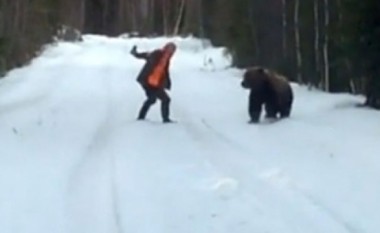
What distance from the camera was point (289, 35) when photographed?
32875 mm

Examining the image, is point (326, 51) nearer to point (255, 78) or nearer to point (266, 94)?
point (266, 94)

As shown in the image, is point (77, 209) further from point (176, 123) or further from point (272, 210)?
point (176, 123)

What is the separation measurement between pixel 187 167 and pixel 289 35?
20198 millimetres

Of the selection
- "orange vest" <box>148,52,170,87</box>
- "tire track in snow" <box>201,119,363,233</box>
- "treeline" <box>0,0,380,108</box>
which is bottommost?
"treeline" <box>0,0,380,108</box>

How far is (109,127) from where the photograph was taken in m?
18.6

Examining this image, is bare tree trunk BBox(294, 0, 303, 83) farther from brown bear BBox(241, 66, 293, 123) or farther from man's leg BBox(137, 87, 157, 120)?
man's leg BBox(137, 87, 157, 120)

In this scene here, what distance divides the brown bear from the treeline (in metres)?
2.73

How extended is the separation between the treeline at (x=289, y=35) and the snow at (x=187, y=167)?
1073mm

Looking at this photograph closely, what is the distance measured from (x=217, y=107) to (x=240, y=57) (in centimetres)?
1532

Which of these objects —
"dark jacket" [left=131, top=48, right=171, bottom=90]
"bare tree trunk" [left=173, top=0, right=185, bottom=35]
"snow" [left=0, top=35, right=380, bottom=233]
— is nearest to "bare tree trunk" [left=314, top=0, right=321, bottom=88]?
"snow" [left=0, top=35, right=380, bottom=233]

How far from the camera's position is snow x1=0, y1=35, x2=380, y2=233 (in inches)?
382

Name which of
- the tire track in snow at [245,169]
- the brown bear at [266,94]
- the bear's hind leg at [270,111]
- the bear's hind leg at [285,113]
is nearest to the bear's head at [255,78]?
the brown bear at [266,94]

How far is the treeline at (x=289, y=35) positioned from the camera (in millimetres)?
21391

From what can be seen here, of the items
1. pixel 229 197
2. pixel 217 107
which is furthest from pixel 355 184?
pixel 217 107
